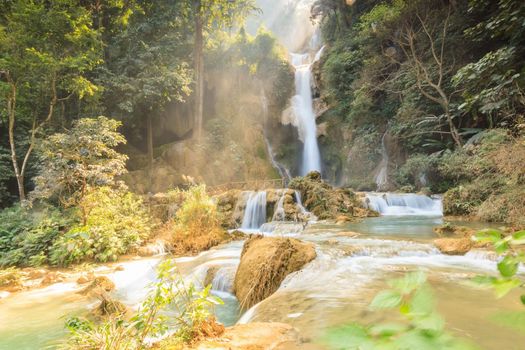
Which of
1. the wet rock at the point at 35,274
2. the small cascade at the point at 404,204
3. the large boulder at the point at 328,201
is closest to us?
the wet rock at the point at 35,274

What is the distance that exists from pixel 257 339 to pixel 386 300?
7.30ft

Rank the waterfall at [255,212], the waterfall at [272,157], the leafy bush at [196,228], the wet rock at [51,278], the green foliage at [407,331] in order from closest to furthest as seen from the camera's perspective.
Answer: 1. the green foliage at [407,331]
2. the wet rock at [51,278]
3. the leafy bush at [196,228]
4. the waterfall at [255,212]
5. the waterfall at [272,157]

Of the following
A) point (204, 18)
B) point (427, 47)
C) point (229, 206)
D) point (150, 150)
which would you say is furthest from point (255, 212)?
point (204, 18)

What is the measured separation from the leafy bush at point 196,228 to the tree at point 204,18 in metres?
10.9

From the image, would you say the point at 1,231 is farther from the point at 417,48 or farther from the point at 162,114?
the point at 417,48

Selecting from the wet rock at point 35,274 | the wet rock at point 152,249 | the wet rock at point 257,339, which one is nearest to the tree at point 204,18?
the wet rock at point 152,249

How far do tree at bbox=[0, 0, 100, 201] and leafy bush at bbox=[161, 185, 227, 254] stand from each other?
6.07m

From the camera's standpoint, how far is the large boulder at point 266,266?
4.22 m

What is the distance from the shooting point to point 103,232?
26.2ft

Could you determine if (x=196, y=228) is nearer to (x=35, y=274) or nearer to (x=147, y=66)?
(x=35, y=274)

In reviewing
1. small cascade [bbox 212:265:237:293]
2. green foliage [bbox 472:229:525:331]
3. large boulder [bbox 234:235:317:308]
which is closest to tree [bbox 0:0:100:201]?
small cascade [bbox 212:265:237:293]

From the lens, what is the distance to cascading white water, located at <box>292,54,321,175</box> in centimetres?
2103

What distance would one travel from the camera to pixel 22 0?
10602 millimetres

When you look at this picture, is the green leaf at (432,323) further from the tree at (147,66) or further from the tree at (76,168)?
the tree at (147,66)
